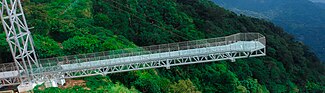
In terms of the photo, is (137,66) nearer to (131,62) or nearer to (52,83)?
(131,62)

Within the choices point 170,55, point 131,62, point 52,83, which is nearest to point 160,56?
point 170,55

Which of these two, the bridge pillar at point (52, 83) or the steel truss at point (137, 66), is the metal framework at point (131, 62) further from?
the bridge pillar at point (52, 83)

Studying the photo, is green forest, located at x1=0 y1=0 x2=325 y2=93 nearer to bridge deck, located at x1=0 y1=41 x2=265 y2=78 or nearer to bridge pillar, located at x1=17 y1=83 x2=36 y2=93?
bridge pillar, located at x1=17 y1=83 x2=36 y2=93

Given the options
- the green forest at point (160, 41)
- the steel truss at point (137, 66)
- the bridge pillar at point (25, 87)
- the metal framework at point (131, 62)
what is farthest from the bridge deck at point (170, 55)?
the bridge pillar at point (25, 87)

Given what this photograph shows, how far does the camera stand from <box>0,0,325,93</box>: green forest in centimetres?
3492

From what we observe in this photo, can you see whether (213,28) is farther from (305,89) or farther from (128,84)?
(128,84)

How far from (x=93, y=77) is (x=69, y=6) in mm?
19569

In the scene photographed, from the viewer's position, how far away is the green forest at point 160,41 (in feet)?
115

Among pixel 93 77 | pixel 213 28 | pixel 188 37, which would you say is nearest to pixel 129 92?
pixel 93 77

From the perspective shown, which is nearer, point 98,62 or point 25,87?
point 25,87

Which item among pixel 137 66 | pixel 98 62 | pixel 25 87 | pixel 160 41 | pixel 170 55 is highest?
pixel 170 55

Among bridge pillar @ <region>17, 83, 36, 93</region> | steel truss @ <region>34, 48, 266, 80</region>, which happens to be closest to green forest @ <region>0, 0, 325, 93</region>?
bridge pillar @ <region>17, 83, 36, 93</region>

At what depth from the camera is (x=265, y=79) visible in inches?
2191

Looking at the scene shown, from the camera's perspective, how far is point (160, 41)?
2083 inches
